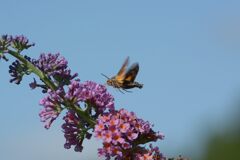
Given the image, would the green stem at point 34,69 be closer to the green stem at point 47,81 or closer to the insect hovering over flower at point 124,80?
the green stem at point 47,81

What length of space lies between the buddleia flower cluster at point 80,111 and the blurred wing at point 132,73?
9.3 inches

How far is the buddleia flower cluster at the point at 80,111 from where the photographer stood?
4.40 meters

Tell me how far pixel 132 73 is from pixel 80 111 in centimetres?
50

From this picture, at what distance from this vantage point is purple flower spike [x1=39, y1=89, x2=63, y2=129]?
4.62m

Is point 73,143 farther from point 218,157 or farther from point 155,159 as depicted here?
point 218,157

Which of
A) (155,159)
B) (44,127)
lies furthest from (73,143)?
(155,159)

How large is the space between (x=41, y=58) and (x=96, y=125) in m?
0.65

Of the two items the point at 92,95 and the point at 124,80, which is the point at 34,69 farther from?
the point at 124,80

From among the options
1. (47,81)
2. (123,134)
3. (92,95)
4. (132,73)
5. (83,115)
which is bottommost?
(123,134)

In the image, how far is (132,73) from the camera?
4.88 meters

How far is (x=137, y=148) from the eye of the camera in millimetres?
4496

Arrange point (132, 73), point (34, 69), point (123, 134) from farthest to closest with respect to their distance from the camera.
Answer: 1. point (132, 73)
2. point (34, 69)
3. point (123, 134)

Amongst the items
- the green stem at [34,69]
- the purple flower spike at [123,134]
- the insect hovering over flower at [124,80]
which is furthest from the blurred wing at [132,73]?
the green stem at [34,69]

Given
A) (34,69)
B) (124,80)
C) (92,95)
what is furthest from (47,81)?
(124,80)
